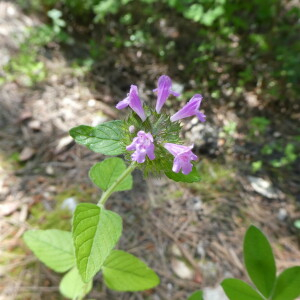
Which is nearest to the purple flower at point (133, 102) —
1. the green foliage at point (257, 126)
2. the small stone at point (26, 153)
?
the small stone at point (26, 153)

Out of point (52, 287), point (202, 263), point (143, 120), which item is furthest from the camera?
point (202, 263)

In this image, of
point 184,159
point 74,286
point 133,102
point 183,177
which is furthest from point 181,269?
point 133,102

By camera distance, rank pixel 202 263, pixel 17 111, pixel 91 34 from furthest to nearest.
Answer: pixel 91 34
pixel 17 111
pixel 202 263

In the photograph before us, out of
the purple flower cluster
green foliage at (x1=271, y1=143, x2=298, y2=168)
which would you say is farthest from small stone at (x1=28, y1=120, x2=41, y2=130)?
green foliage at (x1=271, y1=143, x2=298, y2=168)

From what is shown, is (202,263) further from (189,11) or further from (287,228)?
(189,11)

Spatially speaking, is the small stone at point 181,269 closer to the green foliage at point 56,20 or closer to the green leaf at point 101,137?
the green leaf at point 101,137

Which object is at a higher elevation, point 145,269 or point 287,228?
point 145,269

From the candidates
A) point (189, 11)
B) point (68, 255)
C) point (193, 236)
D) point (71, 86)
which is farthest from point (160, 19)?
point (68, 255)
